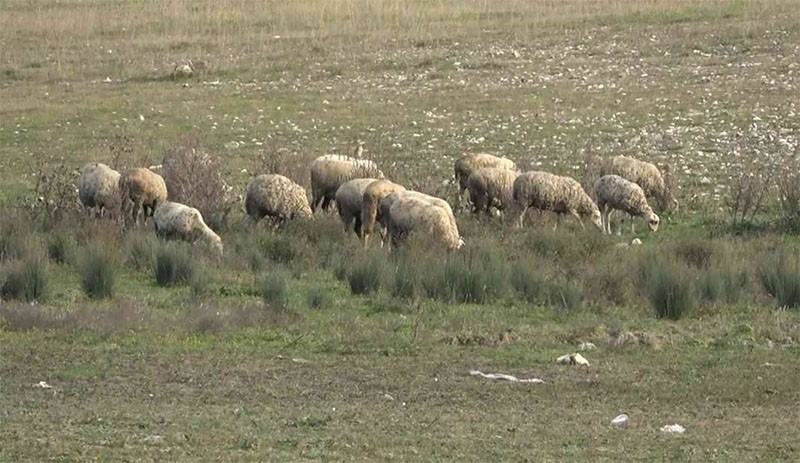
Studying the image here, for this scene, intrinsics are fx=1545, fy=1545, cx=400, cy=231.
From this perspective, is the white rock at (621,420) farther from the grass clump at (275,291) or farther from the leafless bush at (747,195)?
the leafless bush at (747,195)

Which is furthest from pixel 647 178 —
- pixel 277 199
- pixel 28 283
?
A: pixel 28 283

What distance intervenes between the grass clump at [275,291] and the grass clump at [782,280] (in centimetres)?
482

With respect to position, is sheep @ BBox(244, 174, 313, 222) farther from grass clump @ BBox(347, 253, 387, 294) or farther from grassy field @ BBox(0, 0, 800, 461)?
grass clump @ BBox(347, 253, 387, 294)

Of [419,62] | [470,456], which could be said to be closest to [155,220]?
[470,456]

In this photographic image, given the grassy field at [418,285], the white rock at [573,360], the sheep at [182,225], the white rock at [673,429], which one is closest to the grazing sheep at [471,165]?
the grassy field at [418,285]

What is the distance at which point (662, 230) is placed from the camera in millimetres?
20125

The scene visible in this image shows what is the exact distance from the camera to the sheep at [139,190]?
19.9 metres

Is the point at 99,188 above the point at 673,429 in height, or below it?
below

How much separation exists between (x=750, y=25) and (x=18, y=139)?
2021 cm

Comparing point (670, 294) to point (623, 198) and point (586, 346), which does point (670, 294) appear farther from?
point (623, 198)

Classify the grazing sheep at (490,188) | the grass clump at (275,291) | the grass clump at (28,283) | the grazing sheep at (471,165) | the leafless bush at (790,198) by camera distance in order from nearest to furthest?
the grass clump at (275,291) → the grass clump at (28,283) → the leafless bush at (790,198) → the grazing sheep at (490,188) → the grazing sheep at (471,165)

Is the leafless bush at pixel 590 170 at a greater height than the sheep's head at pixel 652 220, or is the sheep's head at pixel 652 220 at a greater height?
the leafless bush at pixel 590 170

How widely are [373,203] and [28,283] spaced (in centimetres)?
482

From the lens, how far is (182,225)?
18781 millimetres
